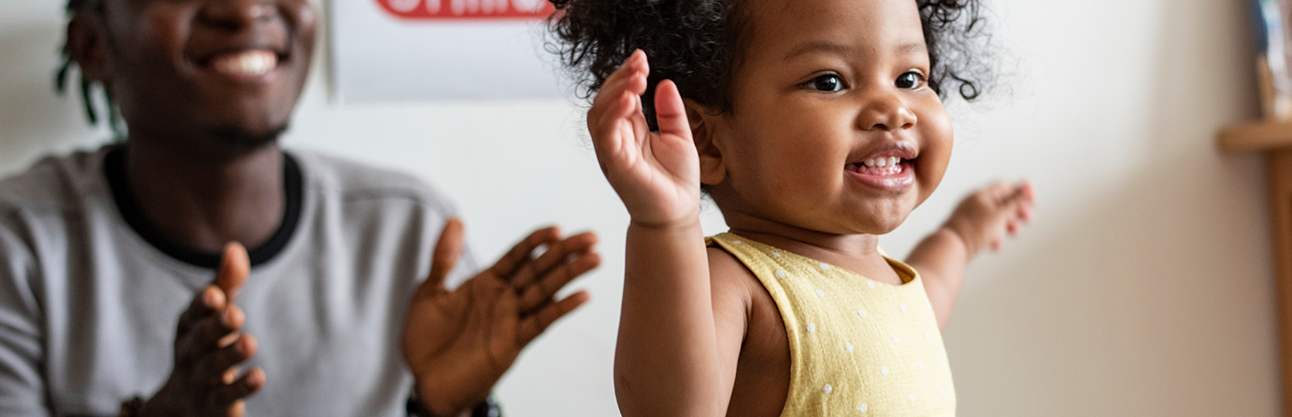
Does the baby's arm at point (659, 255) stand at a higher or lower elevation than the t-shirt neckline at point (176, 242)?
higher

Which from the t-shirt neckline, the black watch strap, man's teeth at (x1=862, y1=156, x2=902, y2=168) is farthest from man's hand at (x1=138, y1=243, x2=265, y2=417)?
man's teeth at (x1=862, y1=156, x2=902, y2=168)

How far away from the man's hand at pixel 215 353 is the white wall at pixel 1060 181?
50 cm

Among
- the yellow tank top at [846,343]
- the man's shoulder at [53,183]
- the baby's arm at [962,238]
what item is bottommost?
the man's shoulder at [53,183]

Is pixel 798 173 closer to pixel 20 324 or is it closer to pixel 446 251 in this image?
pixel 446 251

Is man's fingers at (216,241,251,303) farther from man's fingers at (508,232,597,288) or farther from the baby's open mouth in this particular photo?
the baby's open mouth

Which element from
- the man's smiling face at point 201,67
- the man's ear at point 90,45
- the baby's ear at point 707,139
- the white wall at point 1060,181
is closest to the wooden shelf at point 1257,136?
the white wall at point 1060,181

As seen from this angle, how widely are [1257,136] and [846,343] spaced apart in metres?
0.88

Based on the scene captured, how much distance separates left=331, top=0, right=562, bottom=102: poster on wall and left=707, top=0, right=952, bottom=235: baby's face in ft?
2.24

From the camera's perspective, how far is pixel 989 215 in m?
0.75

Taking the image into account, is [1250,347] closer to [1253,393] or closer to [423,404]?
[1253,393]

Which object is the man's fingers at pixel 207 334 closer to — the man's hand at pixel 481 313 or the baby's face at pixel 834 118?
the man's hand at pixel 481 313

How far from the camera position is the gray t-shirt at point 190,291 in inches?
36.3

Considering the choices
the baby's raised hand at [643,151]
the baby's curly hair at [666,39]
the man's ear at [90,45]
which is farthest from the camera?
the man's ear at [90,45]

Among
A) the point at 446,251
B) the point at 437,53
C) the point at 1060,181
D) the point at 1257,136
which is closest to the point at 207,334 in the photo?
the point at 446,251
